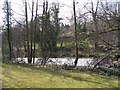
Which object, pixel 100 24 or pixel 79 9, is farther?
pixel 79 9

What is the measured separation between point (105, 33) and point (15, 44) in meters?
9.82

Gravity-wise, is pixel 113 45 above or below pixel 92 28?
below

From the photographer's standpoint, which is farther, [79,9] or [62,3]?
[62,3]

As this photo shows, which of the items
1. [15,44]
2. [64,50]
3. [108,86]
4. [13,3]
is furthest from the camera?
[15,44]

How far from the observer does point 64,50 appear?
1741cm

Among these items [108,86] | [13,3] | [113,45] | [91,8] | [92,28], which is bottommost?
[108,86]

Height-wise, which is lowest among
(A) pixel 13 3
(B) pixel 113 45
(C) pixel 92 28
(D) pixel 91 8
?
(B) pixel 113 45

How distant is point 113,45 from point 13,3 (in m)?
8.02

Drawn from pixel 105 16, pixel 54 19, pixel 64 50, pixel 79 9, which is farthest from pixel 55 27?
pixel 105 16

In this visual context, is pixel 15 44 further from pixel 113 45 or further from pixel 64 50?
pixel 113 45

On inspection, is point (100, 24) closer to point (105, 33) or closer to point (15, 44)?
point (105, 33)

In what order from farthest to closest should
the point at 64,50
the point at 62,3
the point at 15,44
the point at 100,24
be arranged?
the point at 15,44, the point at 64,50, the point at 62,3, the point at 100,24

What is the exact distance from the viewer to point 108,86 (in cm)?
607

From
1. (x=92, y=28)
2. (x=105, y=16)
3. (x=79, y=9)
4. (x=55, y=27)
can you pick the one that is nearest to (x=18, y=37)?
(x=55, y=27)
